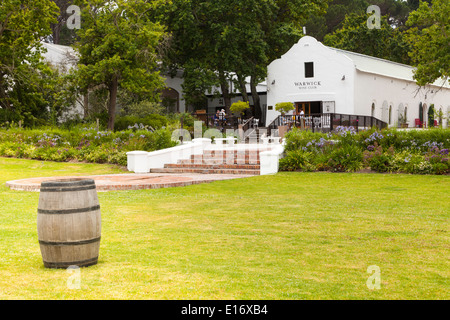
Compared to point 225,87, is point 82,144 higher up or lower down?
lower down

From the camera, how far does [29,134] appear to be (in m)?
25.2

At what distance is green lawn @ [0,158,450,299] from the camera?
5.40m

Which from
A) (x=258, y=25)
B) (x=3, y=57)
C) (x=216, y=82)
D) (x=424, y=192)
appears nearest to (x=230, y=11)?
(x=258, y=25)

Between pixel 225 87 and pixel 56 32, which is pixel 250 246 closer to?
pixel 225 87

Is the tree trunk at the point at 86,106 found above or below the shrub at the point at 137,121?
above

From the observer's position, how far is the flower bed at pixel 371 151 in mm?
17281

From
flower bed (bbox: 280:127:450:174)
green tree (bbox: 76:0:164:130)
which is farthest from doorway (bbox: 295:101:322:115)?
flower bed (bbox: 280:127:450:174)

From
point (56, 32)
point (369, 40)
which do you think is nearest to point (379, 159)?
point (369, 40)

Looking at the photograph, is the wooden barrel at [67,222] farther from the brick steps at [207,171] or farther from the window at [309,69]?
the window at [309,69]

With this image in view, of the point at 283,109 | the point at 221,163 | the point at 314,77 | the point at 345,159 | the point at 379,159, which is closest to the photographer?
the point at 379,159

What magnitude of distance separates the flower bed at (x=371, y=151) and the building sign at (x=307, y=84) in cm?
1937

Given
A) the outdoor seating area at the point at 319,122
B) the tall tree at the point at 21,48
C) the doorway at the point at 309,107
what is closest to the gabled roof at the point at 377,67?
the doorway at the point at 309,107

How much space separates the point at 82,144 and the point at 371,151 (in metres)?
12.3

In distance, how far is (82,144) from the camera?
77.8 feet
